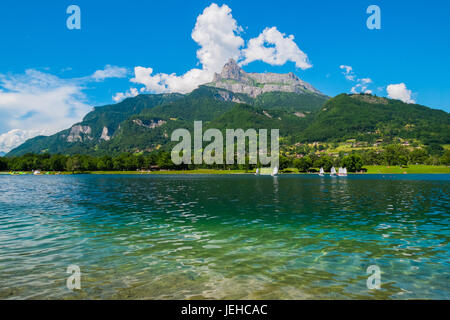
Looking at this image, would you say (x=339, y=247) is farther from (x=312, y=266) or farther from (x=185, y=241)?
(x=185, y=241)

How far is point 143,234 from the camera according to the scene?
24547 millimetres

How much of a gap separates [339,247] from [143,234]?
16.7 meters

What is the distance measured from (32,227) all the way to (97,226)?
628 cm

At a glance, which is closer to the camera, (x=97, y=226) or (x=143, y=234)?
(x=143, y=234)

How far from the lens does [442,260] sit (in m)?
17.1

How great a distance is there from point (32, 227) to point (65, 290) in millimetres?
18896

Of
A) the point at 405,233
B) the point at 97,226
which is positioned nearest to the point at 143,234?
the point at 97,226

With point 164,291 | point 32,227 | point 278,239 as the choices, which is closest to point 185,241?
point 278,239

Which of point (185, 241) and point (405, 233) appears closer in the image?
point (185, 241)
